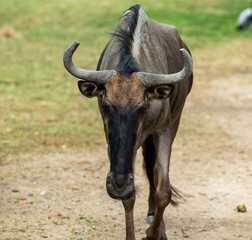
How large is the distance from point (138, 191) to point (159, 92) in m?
2.45

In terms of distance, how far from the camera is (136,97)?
207 inches

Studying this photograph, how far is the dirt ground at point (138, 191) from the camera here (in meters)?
6.61

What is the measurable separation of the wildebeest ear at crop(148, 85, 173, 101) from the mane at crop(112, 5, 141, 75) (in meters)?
0.25

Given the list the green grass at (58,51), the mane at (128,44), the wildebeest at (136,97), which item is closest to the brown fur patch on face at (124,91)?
the wildebeest at (136,97)

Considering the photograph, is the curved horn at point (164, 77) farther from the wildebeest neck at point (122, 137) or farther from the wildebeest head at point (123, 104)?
the wildebeest neck at point (122, 137)

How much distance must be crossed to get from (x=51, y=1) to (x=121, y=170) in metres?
24.9

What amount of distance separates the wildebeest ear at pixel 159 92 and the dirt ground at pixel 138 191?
1.41 m

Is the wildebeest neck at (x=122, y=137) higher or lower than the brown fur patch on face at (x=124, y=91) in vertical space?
lower

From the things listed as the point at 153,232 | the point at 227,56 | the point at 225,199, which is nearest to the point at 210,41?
the point at 227,56

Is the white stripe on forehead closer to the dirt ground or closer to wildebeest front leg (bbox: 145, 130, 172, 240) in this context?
wildebeest front leg (bbox: 145, 130, 172, 240)

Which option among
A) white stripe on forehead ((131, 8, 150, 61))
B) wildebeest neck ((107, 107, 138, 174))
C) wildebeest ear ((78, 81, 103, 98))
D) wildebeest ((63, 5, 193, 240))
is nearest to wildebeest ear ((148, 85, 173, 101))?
wildebeest ((63, 5, 193, 240))

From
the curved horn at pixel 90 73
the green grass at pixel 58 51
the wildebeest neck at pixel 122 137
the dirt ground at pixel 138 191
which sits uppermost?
the curved horn at pixel 90 73

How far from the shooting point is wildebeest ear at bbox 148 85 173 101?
17.8 feet

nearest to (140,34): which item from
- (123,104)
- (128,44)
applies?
(128,44)
